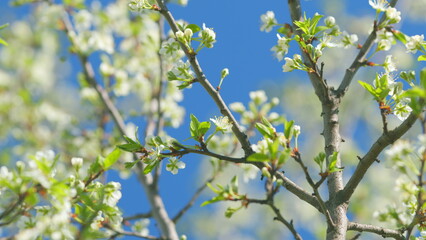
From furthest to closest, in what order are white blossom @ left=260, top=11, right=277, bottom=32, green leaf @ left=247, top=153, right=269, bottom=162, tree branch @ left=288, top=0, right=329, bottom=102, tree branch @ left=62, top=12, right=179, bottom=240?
tree branch @ left=62, top=12, right=179, bottom=240 → white blossom @ left=260, top=11, right=277, bottom=32 → tree branch @ left=288, top=0, right=329, bottom=102 → green leaf @ left=247, top=153, right=269, bottom=162

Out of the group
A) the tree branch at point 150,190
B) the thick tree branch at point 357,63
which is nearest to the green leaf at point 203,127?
the thick tree branch at point 357,63

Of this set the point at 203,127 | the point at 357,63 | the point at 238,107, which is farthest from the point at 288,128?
the point at 238,107

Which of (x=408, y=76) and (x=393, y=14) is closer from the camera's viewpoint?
(x=408, y=76)

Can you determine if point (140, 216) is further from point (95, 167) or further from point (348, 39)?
point (348, 39)

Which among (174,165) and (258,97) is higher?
(258,97)

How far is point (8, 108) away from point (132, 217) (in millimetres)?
4533

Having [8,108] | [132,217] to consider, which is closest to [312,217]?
[132,217]

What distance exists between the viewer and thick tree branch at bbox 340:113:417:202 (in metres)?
1.80

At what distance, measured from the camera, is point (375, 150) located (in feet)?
6.16

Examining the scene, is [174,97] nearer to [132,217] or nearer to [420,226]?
[132,217]

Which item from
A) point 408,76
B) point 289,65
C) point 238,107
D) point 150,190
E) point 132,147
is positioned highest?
point 238,107

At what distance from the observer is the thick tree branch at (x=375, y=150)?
1800 mm

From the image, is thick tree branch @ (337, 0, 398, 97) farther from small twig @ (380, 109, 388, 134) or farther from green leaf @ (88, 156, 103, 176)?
green leaf @ (88, 156, 103, 176)

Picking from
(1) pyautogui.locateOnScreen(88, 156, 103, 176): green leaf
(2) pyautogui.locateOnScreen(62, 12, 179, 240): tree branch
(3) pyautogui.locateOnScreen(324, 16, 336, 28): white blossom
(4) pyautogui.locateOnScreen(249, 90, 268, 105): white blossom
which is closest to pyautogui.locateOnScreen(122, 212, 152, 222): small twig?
(2) pyautogui.locateOnScreen(62, 12, 179, 240): tree branch
